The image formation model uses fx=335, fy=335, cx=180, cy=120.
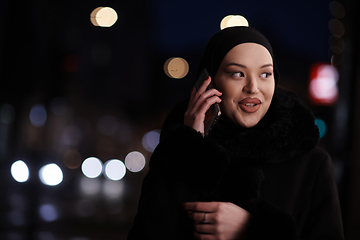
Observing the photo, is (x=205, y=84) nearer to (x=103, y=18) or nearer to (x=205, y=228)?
(x=205, y=228)

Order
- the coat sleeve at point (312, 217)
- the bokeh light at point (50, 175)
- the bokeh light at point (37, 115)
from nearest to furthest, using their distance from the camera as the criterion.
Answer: the coat sleeve at point (312, 217) < the bokeh light at point (50, 175) < the bokeh light at point (37, 115)

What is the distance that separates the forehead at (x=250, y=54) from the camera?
4.98ft

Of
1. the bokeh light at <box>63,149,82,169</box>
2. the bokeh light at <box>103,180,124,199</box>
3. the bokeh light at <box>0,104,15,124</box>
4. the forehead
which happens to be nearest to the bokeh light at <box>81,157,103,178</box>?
the bokeh light at <box>103,180,124,199</box>

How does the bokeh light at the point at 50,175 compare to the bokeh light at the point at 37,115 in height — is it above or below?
below

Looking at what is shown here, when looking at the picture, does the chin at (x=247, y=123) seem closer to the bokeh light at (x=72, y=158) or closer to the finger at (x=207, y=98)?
the finger at (x=207, y=98)

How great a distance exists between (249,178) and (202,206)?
0.83ft

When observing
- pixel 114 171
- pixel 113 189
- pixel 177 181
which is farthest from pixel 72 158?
pixel 177 181

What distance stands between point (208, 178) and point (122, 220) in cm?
537

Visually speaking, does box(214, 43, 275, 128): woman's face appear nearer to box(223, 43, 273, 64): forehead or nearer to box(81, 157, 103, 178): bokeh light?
box(223, 43, 273, 64): forehead

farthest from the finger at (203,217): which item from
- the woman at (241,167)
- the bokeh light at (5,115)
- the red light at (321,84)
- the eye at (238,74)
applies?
the red light at (321,84)

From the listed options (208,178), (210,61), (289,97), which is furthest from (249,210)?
(210,61)

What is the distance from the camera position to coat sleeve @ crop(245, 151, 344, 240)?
4.32ft

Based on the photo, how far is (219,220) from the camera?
132cm

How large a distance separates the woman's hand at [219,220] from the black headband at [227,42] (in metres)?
0.64
